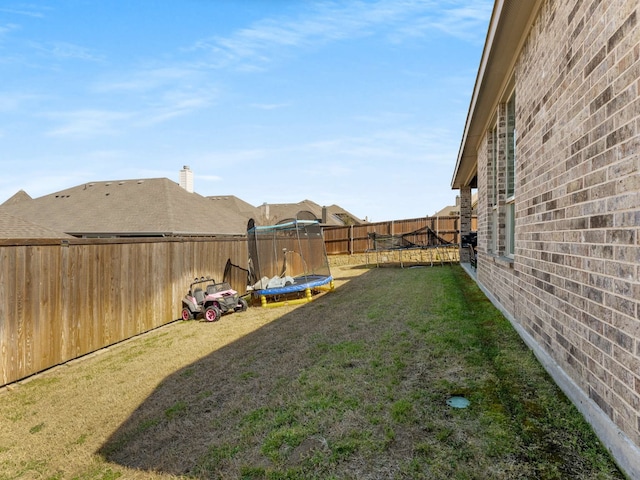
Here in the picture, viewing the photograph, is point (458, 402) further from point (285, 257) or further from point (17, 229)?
point (17, 229)

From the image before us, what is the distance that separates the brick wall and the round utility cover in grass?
0.83 m

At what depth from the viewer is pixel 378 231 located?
2092cm

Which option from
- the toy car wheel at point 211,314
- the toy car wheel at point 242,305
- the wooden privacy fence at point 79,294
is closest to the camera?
the wooden privacy fence at point 79,294

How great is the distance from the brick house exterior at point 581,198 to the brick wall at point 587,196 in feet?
0.03

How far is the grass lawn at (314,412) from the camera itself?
2.29 metres

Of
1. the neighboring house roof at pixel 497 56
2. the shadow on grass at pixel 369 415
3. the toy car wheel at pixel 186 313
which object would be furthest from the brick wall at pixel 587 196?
the toy car wheel at pixel 186 313

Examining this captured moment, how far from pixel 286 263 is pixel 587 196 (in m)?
10.0

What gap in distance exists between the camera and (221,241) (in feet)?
32.0

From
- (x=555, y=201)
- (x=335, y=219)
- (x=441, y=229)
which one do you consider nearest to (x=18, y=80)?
(x=555, y=201)

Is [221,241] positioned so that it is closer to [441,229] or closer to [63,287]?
[63,287]

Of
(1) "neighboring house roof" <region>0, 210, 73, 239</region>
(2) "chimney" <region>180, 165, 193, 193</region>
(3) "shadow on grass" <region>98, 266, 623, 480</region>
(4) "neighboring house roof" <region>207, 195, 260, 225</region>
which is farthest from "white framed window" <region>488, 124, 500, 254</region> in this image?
(2) "chimney" <region>180, 165, 193, 193</region>

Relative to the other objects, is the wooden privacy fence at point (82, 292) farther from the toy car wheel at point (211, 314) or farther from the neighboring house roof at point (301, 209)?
the neighboring house roof at point (301, 209)

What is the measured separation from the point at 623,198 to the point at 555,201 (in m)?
1.22

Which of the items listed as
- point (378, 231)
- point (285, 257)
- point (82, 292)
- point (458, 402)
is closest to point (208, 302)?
point (82, 292)
